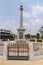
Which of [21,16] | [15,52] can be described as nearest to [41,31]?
[21,16]

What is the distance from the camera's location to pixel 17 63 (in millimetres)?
10438

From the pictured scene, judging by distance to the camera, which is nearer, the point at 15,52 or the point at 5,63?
the point at 5,63

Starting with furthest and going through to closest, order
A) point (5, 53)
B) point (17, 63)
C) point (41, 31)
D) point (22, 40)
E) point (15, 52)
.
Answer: point (41, 31), point (22, 40), point (15, 52), point (5, 53), point (17, 63)

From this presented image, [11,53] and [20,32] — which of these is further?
[20,32]

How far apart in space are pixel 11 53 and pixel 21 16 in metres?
18.1

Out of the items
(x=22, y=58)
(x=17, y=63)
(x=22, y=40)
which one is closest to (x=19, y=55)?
(x=22, y=58)

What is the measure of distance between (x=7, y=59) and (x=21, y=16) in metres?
18.8

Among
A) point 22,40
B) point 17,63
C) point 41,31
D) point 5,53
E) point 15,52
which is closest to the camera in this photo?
point 17,63

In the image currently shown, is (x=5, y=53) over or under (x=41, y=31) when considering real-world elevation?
under

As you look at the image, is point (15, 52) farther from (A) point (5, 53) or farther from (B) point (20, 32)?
(B) point (20, 32)

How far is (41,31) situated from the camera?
71312mm

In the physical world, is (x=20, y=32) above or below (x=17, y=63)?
above

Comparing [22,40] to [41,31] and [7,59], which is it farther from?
[41,31]

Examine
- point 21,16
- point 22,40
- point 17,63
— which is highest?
point 21,16
